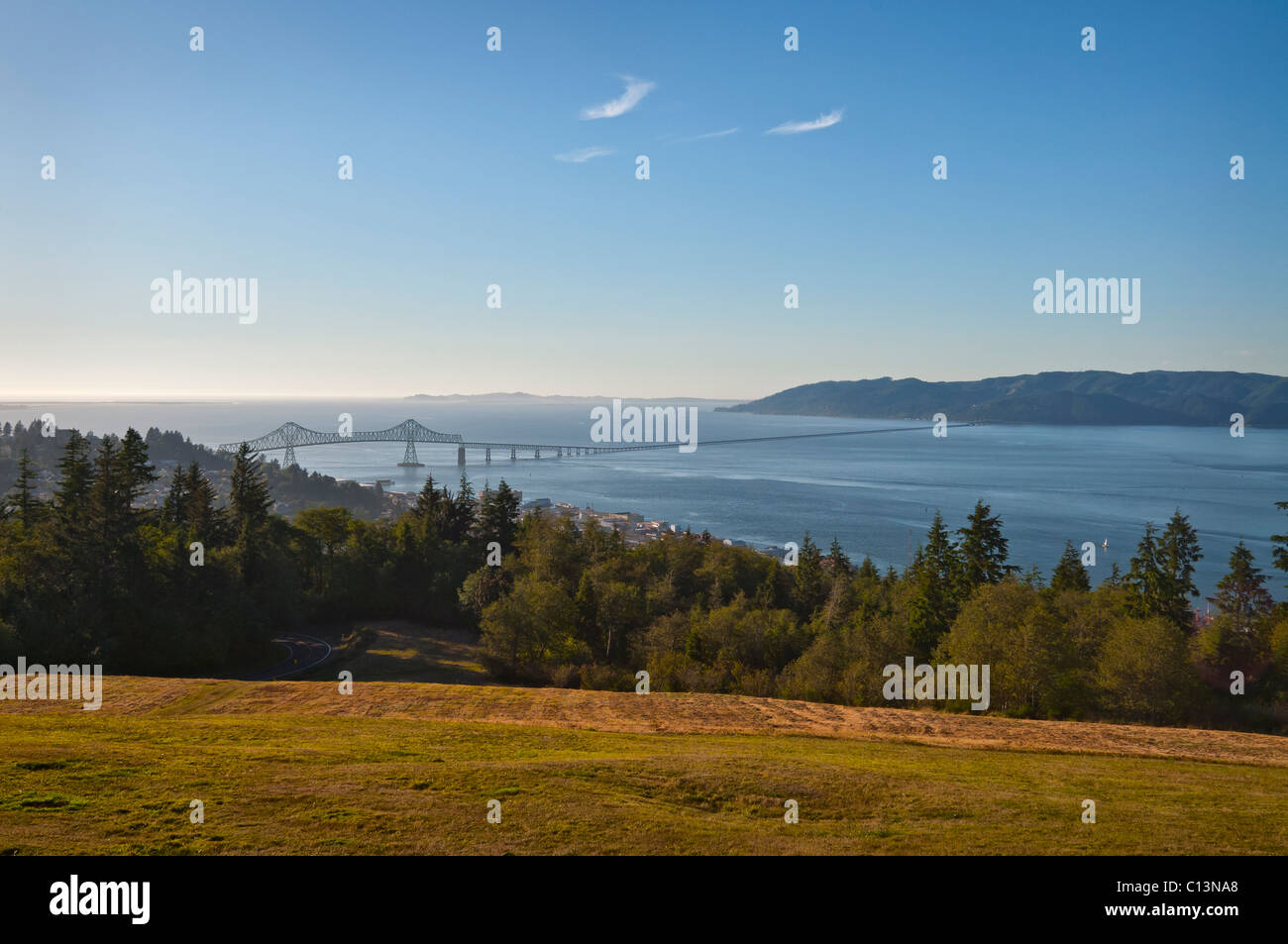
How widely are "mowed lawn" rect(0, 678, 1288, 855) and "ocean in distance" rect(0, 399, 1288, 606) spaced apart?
4650 cm

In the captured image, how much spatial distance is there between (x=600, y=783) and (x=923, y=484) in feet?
337

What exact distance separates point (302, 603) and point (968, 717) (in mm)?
32763

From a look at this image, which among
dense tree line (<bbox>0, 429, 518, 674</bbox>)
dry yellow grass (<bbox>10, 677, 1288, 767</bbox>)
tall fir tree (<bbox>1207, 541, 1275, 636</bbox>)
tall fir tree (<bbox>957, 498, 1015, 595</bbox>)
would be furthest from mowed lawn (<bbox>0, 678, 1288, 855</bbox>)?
tall fir tree (<bbox>1207, 541, 1275, 636</bbox>)

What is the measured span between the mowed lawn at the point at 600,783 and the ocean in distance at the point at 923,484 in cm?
4650

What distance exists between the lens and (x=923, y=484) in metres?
103

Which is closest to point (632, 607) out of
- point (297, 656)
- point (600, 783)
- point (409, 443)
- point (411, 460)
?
point (297, 656)

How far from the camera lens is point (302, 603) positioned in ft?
122

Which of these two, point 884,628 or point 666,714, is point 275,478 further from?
point 666,714

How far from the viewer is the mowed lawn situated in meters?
7.30

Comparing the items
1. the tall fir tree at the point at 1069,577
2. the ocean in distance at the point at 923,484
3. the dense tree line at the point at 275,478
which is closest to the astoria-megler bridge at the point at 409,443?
the ocean in distance at the point at 923,484

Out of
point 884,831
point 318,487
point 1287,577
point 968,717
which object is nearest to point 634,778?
point 884,831

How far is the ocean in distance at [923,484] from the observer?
67.9m

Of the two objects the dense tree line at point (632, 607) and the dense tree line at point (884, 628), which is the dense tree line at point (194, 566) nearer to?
the dense tree line at point (632, 607)
